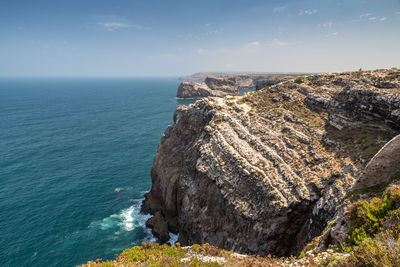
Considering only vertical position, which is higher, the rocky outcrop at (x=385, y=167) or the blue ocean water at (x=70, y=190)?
the rocky outcrop at (x=385, y=167)

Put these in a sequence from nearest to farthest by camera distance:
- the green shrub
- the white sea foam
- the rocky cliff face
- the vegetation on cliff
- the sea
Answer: the green shrub < the vegetation on cliff < the rocky cliff face < the sea < the white sea foam

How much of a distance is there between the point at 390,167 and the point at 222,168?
21181 millimetres

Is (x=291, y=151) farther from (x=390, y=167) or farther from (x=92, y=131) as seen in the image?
(x=92, y=131)

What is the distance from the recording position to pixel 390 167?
61.3ft

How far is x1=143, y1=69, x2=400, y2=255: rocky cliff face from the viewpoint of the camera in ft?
87.8

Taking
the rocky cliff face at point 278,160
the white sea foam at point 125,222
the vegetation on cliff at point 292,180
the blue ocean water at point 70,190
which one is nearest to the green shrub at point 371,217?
the vegetation on cliff at point 292,180

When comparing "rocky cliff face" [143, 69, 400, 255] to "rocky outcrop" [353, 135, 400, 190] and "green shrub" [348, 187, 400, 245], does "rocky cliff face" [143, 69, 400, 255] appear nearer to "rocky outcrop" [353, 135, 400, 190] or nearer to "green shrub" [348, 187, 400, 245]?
"rocky outcrop" [353, 135, 400, 190]

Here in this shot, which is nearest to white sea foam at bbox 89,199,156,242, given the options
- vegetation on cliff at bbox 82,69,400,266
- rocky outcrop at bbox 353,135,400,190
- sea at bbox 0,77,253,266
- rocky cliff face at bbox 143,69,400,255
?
sea at bbox 0,77,253,266

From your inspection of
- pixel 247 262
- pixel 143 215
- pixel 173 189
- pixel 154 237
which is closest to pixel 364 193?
pixel 247 262

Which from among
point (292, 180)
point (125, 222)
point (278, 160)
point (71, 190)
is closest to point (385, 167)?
point (292, 180)

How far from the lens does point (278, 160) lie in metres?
31.7

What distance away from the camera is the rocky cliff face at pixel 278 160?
26750 mm

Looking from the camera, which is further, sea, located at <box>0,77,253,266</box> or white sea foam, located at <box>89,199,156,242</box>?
white sea foam, located at <box>89,199,156,242</box>

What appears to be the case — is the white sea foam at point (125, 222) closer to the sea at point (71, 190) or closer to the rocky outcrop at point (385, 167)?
the sea at point (71, 190)
